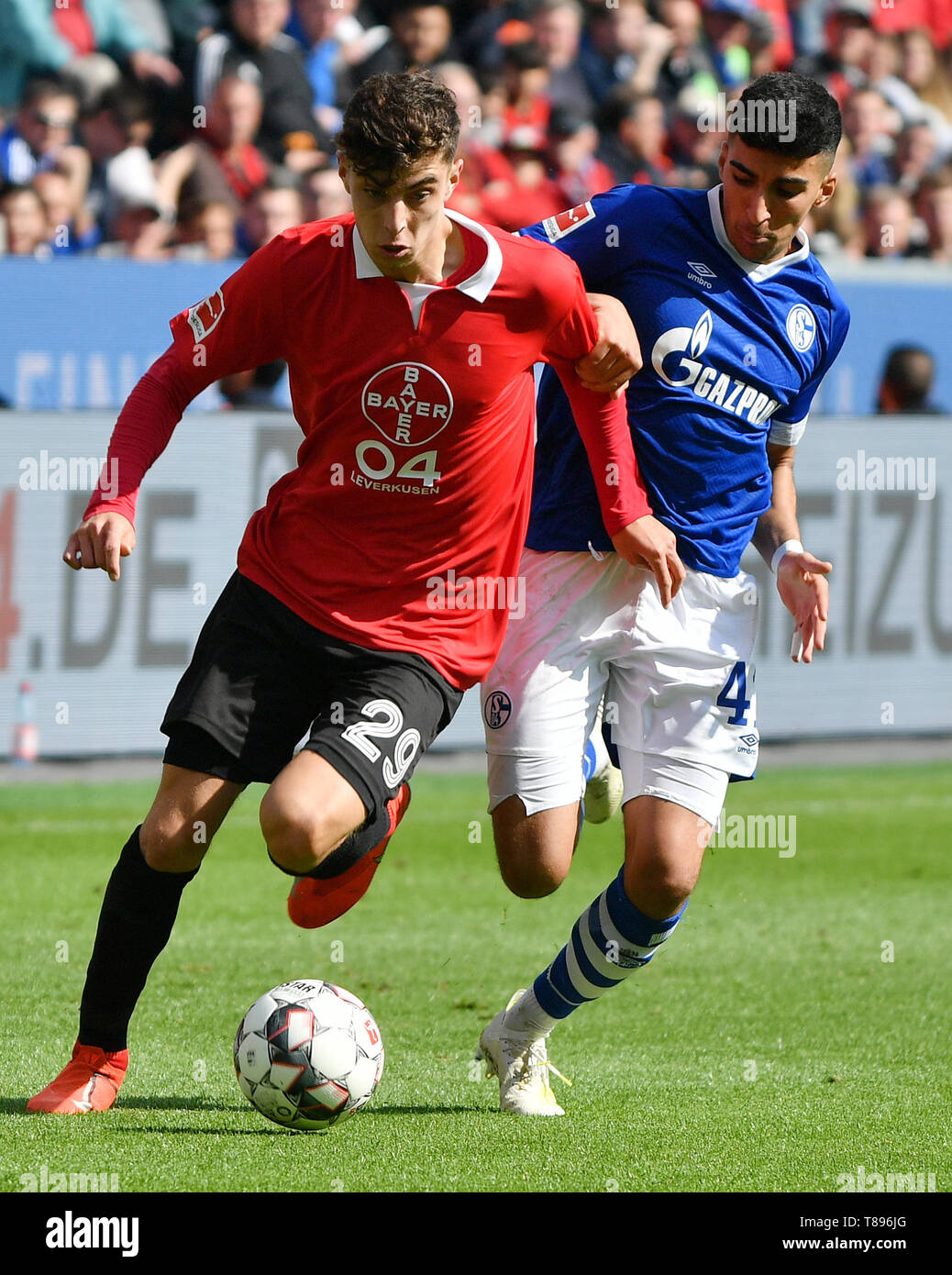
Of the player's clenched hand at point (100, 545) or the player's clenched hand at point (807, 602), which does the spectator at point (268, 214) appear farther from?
the player's clenched hand at point (100, 545)

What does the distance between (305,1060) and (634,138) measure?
11.2 meters

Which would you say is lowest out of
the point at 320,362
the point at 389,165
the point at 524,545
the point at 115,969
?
the point at 115,969

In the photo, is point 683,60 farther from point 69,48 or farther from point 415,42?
point 69,48

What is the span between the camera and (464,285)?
409 centimetres

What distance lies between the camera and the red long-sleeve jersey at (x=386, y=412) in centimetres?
407

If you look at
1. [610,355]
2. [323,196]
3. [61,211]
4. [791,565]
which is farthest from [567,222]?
[323,196]

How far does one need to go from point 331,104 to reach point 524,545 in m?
9.02

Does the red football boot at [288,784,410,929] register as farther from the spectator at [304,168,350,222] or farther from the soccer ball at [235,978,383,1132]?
the spectator at [304,168,350,222]

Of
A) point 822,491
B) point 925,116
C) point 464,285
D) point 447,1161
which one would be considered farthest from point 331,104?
point 447,1161

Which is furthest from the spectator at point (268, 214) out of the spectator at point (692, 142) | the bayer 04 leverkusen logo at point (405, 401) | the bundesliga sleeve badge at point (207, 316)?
the bayer 04 leverkusen logo at point (405, 401)

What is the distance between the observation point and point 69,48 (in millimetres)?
12273

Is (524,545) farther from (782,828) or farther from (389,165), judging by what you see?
(782,828)

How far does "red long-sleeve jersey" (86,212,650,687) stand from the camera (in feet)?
13.4

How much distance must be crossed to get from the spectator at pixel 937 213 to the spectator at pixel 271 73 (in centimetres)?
524
